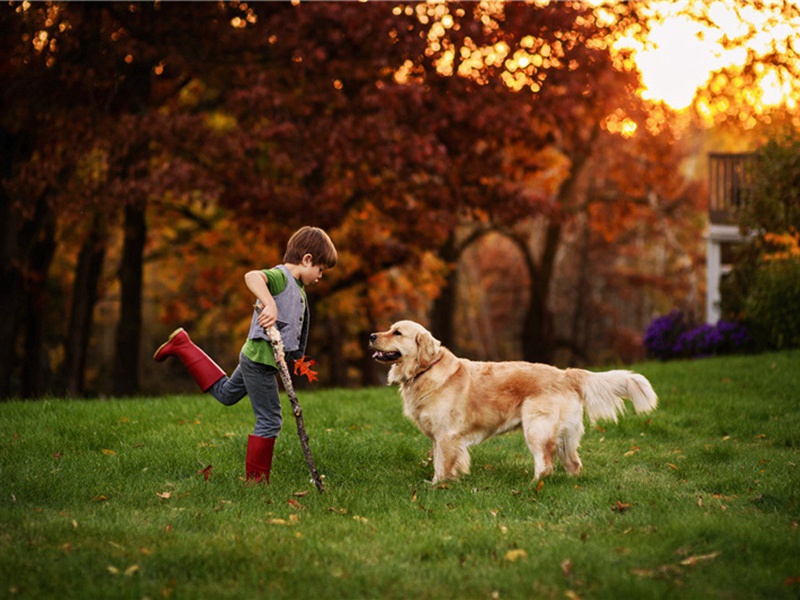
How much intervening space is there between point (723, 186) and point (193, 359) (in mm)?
17788

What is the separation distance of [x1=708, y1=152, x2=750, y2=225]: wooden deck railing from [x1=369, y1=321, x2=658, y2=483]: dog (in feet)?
49.2

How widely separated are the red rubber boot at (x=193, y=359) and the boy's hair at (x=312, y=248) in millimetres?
Answer: 1099

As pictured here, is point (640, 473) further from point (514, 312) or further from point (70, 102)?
point (514, 312)

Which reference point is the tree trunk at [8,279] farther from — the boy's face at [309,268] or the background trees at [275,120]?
the boy's face at [309,268]

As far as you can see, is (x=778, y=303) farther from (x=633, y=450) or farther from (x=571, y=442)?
(x=571, y=442)

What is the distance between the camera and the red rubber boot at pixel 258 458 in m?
6.78

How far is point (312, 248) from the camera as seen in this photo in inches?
265

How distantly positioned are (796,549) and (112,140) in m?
11.9

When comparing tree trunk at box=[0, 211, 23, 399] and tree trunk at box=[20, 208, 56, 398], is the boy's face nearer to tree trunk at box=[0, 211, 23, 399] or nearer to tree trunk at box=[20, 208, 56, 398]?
tree trunk at box=[0, 211, 23, 399]

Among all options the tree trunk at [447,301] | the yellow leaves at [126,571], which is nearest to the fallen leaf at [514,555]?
the yellow leaves at [126,571]

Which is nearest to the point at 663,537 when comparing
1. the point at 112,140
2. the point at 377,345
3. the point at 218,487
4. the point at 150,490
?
the point at 377,345

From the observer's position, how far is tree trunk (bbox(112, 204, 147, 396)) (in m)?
16.8

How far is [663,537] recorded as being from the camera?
17.6 ft

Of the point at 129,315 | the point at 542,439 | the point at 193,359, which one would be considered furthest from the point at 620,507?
the point at 129,315
